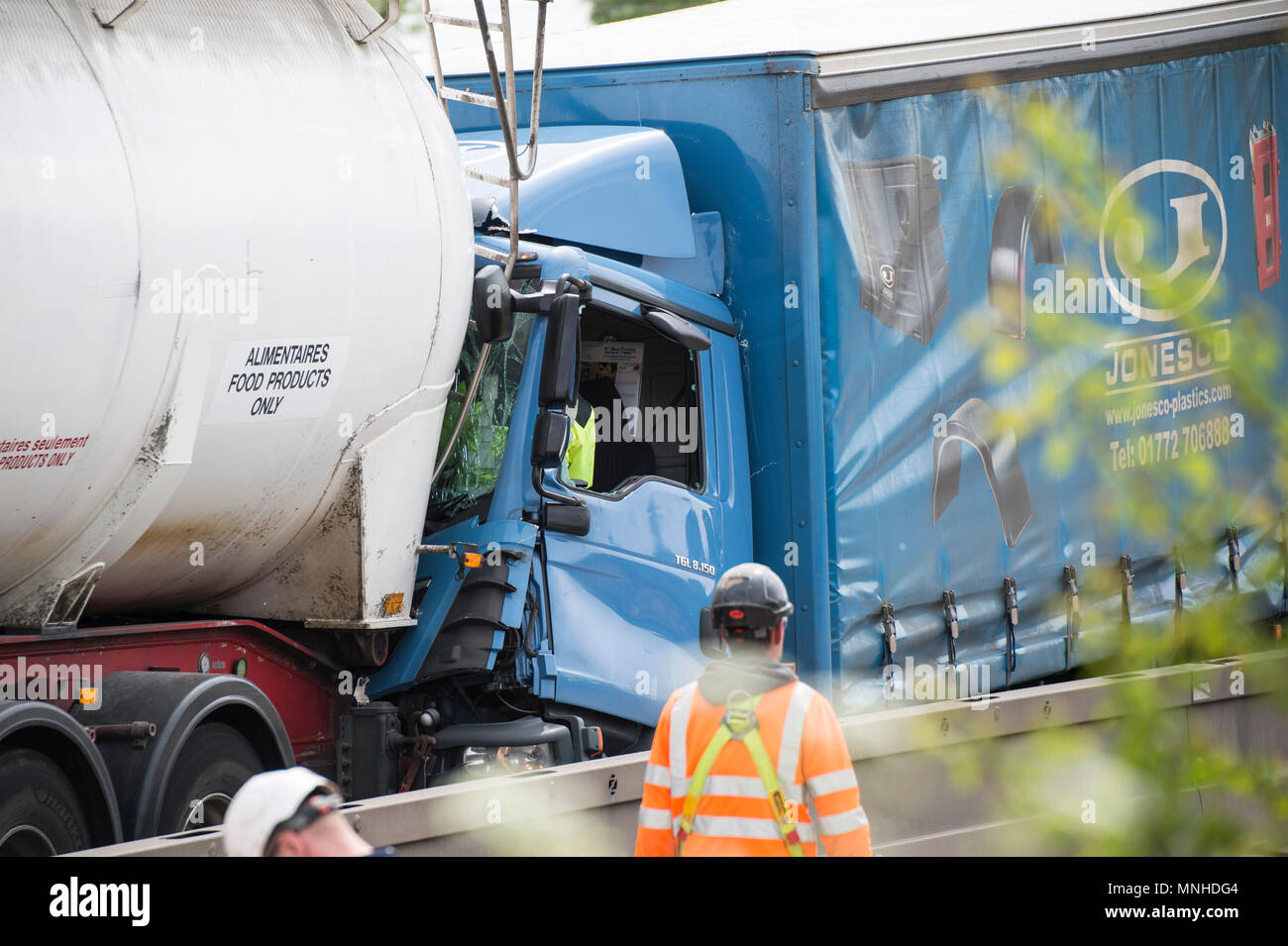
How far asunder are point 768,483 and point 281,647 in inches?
96.7

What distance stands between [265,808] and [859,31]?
21.1 ft

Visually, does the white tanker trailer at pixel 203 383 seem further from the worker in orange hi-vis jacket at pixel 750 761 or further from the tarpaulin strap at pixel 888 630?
the tarpaulin strap at pixel 888 630

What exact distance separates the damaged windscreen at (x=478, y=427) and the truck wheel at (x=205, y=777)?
148 cm

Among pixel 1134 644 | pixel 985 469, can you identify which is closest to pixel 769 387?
pixel 985 469

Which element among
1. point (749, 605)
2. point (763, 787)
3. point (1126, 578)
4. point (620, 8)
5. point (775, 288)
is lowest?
point (763, 787)

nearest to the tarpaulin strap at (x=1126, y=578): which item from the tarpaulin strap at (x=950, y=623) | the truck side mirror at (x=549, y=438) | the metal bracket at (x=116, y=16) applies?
the tarpaulin strap at (x=950, y=623)

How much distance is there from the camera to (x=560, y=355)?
21.2 ft

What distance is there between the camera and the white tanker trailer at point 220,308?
454cm

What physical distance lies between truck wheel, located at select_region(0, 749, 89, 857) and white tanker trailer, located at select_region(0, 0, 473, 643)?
49 centimetres

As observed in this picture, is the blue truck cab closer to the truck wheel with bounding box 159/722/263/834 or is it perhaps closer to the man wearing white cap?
the truck wheel with bounding box 159/722/263/834

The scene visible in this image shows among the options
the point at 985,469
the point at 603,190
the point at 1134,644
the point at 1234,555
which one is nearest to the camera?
the point at 1134,644

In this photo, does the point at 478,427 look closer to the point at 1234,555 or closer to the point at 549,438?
the point at 549,438

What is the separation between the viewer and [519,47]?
9.17m
